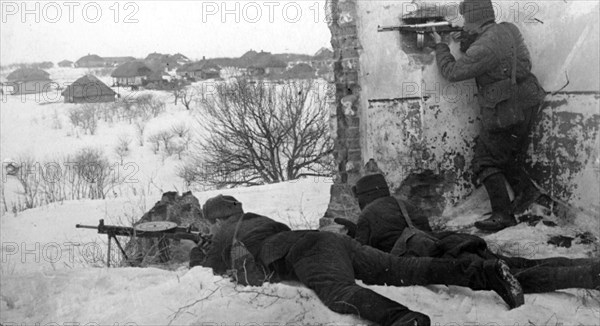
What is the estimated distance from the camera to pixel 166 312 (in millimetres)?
3322

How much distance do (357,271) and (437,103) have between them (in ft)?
8.84

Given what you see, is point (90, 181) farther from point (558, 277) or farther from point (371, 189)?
point (558, 277)

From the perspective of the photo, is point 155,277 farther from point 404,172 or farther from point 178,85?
point 178,85

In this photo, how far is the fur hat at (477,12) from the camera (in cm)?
564

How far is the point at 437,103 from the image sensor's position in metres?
6.04

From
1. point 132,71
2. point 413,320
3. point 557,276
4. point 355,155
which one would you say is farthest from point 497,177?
point 132,71

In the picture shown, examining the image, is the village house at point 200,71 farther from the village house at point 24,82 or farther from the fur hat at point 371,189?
the fur hat at point 371,189

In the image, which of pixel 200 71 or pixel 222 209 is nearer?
pixel 222 209

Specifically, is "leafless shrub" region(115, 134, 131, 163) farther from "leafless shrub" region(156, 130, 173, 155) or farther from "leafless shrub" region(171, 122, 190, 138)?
"leafless shrub" region(171, 122, 190, 138)

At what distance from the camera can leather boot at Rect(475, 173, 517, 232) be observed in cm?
561

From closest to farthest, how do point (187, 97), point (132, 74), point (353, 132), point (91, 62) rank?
point (353, 132) → point (187, 97) → point (132, 74) → point (91, 62)

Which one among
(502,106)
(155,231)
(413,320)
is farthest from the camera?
(502,106)

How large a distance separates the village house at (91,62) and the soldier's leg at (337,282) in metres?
61.4

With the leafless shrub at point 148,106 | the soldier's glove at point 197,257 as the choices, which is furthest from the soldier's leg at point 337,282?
the leafless shrub at point 148,106
